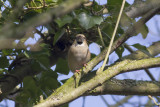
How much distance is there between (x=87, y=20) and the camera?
2.10m

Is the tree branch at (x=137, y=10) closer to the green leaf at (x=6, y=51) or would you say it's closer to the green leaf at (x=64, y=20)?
Answer: the green leaf at (x=64, y=20)

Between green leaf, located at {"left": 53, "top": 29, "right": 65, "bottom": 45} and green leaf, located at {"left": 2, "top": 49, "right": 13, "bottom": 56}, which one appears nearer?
green leaf, located at {"left": 53, "top": 29, "right": 65, "bottom": 45}

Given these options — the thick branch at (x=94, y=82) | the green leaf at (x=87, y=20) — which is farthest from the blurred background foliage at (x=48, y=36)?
the thick branch at (x=94, y=82)

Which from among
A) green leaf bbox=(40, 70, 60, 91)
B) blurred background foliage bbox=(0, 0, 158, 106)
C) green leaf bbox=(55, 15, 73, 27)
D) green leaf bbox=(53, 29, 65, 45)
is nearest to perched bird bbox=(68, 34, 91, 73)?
blurred background foliage bbox=(0, 0, 158, 106)

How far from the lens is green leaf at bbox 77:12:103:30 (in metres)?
2.10

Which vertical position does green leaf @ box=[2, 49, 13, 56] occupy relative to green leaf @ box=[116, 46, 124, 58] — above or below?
above

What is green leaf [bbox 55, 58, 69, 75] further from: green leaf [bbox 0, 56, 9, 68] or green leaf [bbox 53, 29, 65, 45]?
green leaf [bbox 0, 56, 9, 68]

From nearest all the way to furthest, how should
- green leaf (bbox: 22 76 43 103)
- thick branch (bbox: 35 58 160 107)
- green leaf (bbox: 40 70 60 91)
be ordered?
thick branch (bbox: 35 58 160 107) < green leaf (bbox: 22 76 43 103) < green leaf (bbox: 40 70 60 91)

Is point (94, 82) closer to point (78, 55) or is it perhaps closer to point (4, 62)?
point (4, 62)

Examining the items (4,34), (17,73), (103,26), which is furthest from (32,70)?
(4,34)

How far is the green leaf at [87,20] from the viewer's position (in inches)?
82.5

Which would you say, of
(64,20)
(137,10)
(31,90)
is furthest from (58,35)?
(137,10)

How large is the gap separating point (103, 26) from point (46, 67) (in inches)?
28.9

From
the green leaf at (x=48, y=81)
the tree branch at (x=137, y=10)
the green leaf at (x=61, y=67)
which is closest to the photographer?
the green leaf at (x=48, y=81)
